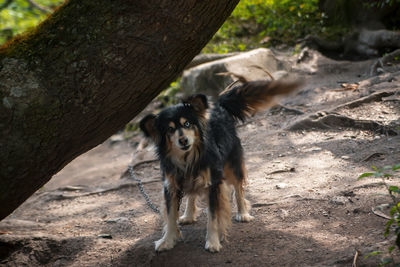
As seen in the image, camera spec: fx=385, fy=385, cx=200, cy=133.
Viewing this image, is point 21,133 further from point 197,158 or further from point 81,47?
point 197,158

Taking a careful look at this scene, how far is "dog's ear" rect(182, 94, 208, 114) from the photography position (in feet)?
12.0

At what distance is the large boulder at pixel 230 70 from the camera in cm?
828

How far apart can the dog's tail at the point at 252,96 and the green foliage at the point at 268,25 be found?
6.71 metres

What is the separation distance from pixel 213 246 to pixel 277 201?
1187 millimetres

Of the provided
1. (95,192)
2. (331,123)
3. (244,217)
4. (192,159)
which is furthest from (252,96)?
(95,192)

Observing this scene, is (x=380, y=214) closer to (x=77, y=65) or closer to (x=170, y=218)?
(x=170, y=218)

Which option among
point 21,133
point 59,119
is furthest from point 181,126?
point 21,133

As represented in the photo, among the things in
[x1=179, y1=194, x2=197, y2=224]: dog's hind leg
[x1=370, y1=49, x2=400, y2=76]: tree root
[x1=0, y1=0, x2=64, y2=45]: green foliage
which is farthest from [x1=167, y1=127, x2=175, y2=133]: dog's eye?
[x1=0, y1=0, x2=64, y2=45]: green foliage

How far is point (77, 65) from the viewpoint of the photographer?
2896mm

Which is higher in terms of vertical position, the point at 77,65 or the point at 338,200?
the point at 77,65

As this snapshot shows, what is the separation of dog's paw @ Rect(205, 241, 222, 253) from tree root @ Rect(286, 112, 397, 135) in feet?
11.2

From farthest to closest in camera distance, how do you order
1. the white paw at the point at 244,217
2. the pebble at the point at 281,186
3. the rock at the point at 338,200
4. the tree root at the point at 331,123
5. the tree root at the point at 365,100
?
the tree root at the point at 365,100
the tree root at the point at 331,123
the pebble at the point at 281,186
the white paw at the point at 244,217
the rock at the point at 338,200

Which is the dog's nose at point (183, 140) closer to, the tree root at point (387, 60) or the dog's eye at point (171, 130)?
the dog's eye at point (171, 130)

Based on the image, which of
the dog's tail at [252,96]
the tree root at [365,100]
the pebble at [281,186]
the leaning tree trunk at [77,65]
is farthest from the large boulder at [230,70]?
the leaning tree trunk at [77,65]
